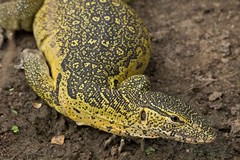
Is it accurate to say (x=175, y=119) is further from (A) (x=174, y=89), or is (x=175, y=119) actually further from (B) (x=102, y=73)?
(A) (x=174, y=89)

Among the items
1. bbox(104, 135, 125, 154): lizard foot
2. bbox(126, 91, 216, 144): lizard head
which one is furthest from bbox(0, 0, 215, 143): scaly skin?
bbox(104, 135, 125, 154): lizard foot

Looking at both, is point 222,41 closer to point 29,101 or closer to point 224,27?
point 224,27

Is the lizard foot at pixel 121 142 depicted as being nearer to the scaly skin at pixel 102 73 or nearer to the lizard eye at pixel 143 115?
the scaly skin at pixel 102 73

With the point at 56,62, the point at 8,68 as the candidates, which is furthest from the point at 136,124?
the point at 8,68

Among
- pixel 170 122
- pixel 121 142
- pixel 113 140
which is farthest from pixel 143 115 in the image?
pixel 113 140

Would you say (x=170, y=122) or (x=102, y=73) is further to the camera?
(x=102, y=73)

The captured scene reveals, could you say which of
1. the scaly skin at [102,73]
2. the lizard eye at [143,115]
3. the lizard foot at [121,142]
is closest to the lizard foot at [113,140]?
the lizard foot at [121,142]

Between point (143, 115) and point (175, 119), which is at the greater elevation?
point (175, 119)
